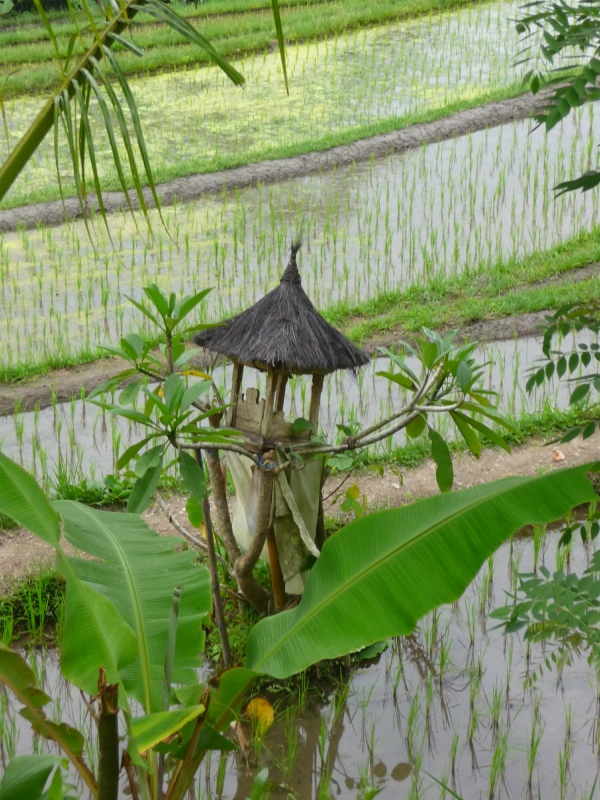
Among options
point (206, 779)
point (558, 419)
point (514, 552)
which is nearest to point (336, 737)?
point (206, 779)

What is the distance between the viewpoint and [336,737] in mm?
2727

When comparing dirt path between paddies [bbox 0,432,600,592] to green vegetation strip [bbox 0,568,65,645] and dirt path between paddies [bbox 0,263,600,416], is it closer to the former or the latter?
green vegetation strip [bbox 0,568,65,645]

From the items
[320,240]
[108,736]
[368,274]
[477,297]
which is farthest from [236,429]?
[320,240]

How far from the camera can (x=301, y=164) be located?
731cm

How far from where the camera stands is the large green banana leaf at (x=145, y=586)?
6.25ft

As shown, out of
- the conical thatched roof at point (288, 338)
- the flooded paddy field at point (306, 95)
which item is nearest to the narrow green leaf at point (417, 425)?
the conical thatched roof at point (288, 338)

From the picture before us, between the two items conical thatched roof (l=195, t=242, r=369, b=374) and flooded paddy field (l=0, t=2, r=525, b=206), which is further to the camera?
flooded paddy field (l=0, t=2, r=525, b=206)

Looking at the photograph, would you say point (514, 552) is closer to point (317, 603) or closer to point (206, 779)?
point (206, 779)

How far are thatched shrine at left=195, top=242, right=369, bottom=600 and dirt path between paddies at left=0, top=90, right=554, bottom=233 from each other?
3.63 meters

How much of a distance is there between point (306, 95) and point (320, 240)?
297 cm

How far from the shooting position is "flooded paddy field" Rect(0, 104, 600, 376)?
5.31 meters

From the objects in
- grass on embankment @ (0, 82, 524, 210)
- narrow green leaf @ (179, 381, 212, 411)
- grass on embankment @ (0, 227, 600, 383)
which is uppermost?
grass on embankment @ (0, 82, 524, 210)

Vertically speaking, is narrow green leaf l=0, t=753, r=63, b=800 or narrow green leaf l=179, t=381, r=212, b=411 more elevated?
narrow green leaf l=179, t=381, r=212, b=411

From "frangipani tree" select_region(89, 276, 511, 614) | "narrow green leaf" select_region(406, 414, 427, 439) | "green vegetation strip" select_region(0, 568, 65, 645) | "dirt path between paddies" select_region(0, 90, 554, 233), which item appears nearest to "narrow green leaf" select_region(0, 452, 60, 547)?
"frangipani tree" select_region(89, 276, 511, 614)
